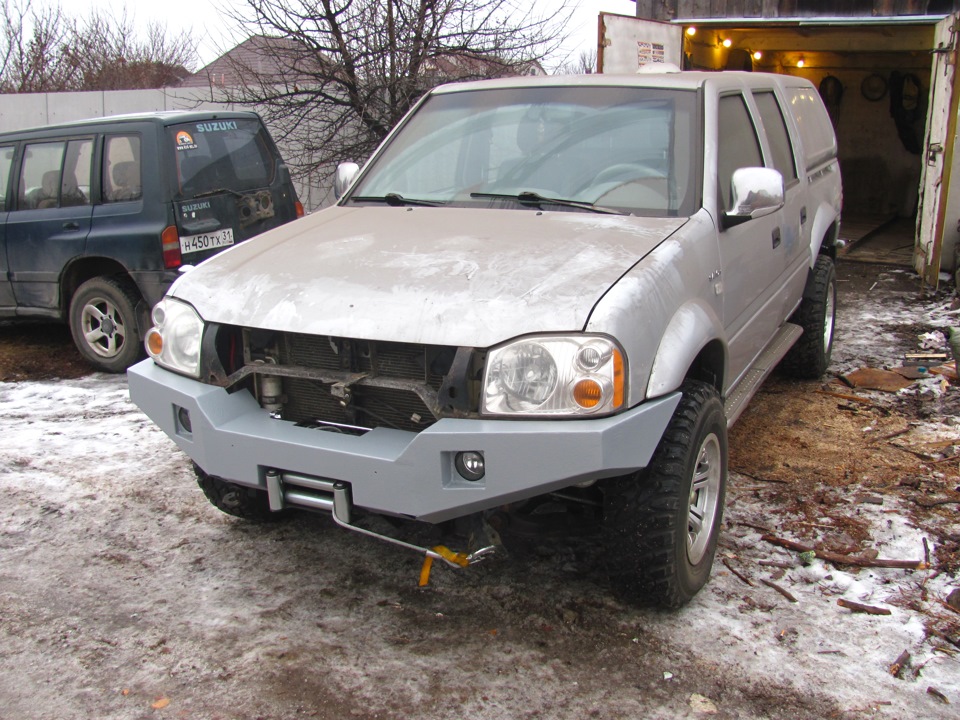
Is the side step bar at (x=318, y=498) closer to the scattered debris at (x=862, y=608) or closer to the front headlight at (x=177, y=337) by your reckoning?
the front headlight at (x=177, y=337)

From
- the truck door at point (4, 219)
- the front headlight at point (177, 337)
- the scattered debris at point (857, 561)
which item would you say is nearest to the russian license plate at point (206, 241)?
the truck door at point (4, 219)

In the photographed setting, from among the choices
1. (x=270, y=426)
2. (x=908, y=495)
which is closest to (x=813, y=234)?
(x=908, y=495)

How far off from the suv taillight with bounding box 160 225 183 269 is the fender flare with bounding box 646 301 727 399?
4.18 m

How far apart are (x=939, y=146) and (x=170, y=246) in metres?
7.01

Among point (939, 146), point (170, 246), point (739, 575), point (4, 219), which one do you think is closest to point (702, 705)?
point (739, 575)

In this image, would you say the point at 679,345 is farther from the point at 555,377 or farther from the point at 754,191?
the point at 754,191

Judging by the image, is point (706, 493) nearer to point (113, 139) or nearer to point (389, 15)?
point (113, 139)

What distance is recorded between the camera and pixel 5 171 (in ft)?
23.2

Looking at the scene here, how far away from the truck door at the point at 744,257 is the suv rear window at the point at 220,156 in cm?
388

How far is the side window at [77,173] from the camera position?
664cm

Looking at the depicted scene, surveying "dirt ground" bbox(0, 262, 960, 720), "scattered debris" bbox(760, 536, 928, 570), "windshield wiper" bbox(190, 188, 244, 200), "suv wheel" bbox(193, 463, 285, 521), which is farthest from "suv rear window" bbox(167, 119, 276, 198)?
"scattered debris" bbox(760, 536, 928, 570)

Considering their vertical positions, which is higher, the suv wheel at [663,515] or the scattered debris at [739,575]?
the suv wheel at [663,515]

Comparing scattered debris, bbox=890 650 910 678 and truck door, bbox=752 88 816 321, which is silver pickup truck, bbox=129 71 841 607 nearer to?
truck door, bbox=752 88 816 321

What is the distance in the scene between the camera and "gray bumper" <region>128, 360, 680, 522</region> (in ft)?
8.82
